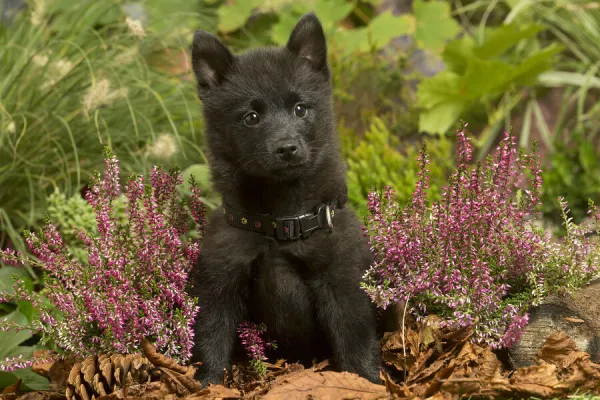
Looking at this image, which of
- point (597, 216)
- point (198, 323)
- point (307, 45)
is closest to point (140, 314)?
point (198, 323)

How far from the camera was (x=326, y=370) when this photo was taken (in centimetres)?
272

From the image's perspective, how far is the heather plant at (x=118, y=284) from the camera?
2.59 meters

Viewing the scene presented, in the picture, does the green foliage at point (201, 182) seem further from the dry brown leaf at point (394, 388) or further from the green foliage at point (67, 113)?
the dry brown leaf at point (394, 388)

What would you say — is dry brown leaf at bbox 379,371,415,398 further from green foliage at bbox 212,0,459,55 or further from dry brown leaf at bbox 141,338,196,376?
green foliage at bbox 212,0,459,55

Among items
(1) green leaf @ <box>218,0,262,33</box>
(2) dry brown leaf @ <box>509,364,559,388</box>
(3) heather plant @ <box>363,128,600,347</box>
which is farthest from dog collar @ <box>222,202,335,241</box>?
(1) green leaf @ <box>218,0,262,33</box>

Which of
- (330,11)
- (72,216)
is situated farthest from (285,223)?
(330,11)

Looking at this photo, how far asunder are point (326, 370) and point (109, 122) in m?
2.39

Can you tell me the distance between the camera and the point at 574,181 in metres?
5.31

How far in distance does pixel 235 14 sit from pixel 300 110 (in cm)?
365

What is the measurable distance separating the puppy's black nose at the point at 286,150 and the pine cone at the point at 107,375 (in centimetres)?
94

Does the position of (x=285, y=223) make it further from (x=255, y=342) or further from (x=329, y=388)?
(x=329, y=388)

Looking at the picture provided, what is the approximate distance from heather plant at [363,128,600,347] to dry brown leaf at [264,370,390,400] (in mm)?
317

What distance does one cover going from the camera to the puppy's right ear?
2564 mm

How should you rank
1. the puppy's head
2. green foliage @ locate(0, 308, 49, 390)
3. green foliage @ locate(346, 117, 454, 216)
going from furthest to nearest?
green foliage @ locate(346, 117, 454, 216)
green foliage @ locate(0, 308, 49, 390)
the puppy's head
